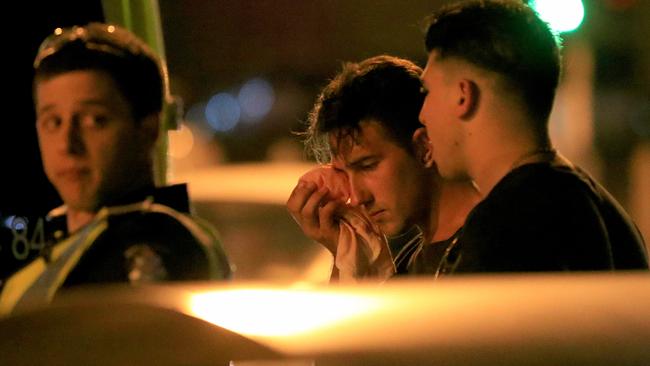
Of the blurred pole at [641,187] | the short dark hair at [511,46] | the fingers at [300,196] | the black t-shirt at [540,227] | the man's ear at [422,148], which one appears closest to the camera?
the black t-shirt at [540,227]

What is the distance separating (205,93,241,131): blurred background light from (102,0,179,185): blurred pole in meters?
4.60

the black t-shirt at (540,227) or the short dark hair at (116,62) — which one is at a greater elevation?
the short dark hair at (116,62)

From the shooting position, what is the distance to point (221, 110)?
9.33m

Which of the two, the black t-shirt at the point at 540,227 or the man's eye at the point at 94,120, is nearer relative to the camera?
the black t-shirt at the point at 540,227

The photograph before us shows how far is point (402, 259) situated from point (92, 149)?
77cm

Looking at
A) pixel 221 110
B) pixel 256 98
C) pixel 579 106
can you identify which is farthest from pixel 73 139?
pixel 579 106

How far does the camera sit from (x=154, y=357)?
1902 millimetres

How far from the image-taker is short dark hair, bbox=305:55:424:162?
3121 mm

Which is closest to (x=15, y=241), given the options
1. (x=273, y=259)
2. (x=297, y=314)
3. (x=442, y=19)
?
(x=442, y=19)

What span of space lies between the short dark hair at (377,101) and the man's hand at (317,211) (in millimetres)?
87

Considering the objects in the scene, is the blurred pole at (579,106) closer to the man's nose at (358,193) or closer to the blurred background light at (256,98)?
the blurred background light at (256,98)

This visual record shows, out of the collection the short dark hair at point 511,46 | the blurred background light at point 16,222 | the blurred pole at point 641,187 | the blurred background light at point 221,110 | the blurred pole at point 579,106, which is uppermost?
the short dark hair at point 511,46

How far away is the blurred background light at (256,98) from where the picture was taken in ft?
20.7

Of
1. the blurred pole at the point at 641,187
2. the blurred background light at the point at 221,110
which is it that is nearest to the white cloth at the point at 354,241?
the blurred background light at the point at 221,110
